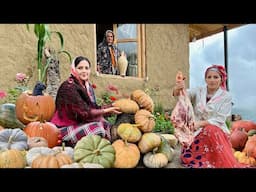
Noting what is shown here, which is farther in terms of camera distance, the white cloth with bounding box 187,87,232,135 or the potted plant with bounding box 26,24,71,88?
the potted plant with bounding box 26,24,71,88

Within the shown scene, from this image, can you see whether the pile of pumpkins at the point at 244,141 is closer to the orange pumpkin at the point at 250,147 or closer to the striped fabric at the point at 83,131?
the orange pumpkin at the point at 250,147

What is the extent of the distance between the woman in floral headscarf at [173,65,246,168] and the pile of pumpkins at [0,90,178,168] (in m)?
Result: 0.26

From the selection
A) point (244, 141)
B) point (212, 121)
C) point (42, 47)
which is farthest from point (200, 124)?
point (42, 47)

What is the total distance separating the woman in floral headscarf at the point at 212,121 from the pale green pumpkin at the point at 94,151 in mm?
575

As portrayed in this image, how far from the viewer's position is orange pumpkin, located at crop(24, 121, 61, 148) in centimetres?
306

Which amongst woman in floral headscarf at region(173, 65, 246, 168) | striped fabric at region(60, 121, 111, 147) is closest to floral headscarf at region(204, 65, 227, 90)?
woman in floral headscarf at region(173, 65, 246, 168)

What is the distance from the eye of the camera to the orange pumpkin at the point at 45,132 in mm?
3059

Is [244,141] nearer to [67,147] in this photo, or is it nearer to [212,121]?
[212,121]

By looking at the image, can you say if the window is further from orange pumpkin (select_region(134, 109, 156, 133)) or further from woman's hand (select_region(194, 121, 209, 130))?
woman's hand (select_region(194, 121, 209, 130))

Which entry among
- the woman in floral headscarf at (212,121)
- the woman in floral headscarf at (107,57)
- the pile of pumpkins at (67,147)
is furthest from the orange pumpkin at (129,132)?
the woman in floral headscarf at (107,57)

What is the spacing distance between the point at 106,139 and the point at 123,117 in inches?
7.6

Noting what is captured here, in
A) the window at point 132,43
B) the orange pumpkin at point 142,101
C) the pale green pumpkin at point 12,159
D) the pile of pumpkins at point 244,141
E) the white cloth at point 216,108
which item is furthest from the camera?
the window at point 132,43

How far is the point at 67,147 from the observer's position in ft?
9.81
